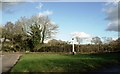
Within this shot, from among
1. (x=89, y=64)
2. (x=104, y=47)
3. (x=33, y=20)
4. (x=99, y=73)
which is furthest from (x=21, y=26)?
(x=99, y=73)

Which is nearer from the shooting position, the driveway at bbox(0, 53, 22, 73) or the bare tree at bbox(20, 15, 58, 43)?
the driveway at bbox(0, 53, 22, 73)

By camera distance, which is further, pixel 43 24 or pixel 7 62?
pixel 43 24

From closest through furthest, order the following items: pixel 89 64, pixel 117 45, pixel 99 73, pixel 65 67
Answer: pixel 99 73 → pixel 65 67 → pixel 89 64 → pixel 117 45

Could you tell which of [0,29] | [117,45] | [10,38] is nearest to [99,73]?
[117,45]

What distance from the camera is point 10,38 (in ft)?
188

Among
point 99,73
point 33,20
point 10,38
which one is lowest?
point 99,73

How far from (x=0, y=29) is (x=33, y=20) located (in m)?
7.68

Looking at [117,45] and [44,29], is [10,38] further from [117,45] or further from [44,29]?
[117,45]

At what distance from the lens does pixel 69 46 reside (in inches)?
1991

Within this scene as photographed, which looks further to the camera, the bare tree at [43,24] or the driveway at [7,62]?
the bare tree at [43,24]

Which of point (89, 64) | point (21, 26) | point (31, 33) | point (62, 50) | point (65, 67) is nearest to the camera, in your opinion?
point (65, 67)

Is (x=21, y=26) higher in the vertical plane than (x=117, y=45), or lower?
higher

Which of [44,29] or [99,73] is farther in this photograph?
[44,29]

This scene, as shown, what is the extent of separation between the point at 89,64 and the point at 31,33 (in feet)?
111
